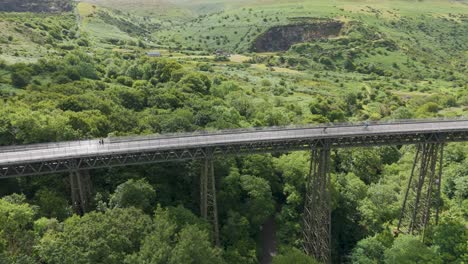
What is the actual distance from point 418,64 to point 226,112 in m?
136

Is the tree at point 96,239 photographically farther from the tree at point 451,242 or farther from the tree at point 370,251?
the tree at point 451,242

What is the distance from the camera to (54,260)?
31.7m

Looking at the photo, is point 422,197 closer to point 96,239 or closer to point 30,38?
point 96,239

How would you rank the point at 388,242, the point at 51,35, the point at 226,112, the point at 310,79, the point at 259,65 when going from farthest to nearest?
the point at 259,65
the point at 310,79
the point at 51,35
the point at 226,112
the point at 388,242

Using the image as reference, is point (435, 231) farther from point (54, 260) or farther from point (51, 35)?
point (51, 35)

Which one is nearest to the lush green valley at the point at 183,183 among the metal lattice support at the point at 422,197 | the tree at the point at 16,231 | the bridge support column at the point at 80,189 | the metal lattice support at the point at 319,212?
the tree at the point at 16,231

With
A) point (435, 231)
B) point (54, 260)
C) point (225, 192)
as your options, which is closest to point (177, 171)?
point (225, 192)

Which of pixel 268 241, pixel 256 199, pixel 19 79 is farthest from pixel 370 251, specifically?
pixel 19 79

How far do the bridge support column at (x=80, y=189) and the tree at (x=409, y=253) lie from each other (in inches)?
1483

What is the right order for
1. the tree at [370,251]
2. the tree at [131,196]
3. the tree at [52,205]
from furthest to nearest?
the tree at [370,251], the tree at [131,196], the tree at [52,205]

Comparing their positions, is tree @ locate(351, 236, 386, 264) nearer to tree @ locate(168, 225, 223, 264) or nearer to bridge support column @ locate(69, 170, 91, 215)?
tree @ locate(168, 225, 223, 264)

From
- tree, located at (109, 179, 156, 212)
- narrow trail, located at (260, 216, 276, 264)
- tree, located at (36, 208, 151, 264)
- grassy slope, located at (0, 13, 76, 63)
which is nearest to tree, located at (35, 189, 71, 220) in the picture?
tree, located at (36, 208, 151, 264)

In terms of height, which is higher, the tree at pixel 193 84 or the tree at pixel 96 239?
the tree at pixel 193 84

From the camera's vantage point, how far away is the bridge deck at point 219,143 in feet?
131
